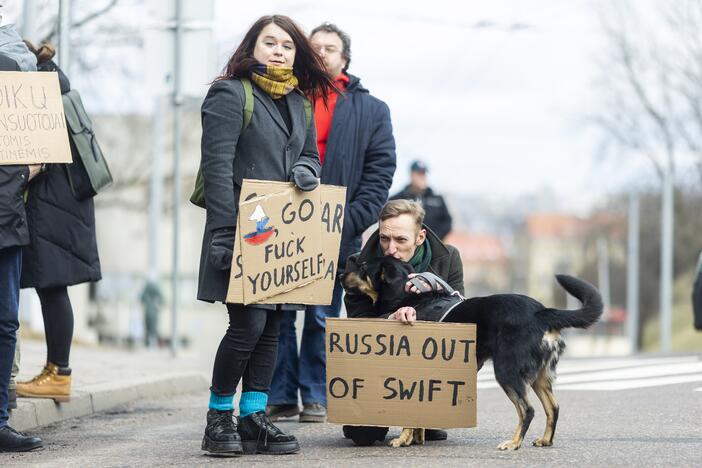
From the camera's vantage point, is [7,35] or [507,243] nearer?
[7,35]

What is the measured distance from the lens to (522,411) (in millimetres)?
6219

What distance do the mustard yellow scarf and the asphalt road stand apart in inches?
68.1

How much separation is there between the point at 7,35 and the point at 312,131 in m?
1.65

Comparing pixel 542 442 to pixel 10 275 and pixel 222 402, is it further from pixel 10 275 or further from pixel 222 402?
pixel 10 275

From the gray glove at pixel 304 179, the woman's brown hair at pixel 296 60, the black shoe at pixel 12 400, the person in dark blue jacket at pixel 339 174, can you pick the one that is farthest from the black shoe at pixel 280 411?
the woman's brown hair at pixel 296 60

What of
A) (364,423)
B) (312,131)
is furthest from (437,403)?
(312,131)

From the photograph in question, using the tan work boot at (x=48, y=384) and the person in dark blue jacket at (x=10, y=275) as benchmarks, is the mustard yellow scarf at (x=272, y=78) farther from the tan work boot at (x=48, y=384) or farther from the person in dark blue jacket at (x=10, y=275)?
the tan work boot at (x=48, y=384)

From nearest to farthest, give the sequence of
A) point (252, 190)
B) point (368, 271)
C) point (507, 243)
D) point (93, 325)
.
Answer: point (252, 190) → point (368, 271) → point (93, 325) → point (507, 243)

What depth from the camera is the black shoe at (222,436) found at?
6203 mm

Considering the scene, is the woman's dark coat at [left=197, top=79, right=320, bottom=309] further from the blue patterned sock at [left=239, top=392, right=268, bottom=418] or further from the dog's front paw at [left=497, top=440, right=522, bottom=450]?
the dog's front paw at [left=497, top=440, right=522, bottom=450]

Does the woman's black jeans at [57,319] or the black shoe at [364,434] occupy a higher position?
the woman's black jeans at [57,319]

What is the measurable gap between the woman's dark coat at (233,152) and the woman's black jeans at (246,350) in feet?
0.31

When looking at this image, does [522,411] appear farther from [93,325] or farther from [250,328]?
[93,325]

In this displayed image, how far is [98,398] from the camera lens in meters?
9.09
